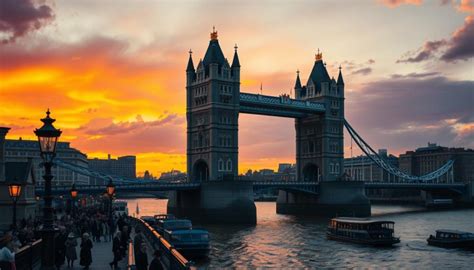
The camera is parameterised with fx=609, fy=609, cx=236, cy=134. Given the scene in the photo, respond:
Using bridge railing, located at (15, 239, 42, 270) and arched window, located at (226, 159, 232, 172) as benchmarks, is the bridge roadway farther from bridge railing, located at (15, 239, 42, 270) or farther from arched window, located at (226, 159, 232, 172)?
bridge railing, located at (15, 239, 42, 270)

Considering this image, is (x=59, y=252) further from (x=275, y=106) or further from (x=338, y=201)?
(x=338, y=201)

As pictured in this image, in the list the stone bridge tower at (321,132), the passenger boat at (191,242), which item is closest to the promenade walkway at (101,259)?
the passenger boat at (191,242)

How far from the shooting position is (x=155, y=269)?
17.4 meters

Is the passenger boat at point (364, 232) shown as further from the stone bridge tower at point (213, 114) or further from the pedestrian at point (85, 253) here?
the pedestrian at point (85, 253)

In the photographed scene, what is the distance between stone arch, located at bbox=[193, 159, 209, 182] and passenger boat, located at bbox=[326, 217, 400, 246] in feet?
163

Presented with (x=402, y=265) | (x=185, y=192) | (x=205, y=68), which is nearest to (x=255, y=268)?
(x=402, y=265)

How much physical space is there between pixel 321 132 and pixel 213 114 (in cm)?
3503

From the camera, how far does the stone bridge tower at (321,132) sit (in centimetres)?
13712

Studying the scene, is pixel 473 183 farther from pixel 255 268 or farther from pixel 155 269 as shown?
pixel 155 269

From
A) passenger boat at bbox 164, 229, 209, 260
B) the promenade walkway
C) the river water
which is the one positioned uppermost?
the promenade walkway

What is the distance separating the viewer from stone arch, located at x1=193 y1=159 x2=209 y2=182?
11831 cm

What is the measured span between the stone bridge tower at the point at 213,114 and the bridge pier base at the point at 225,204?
8.12 meters

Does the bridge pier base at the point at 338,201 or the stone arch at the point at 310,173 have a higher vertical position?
the stone arch at the point at 310,173

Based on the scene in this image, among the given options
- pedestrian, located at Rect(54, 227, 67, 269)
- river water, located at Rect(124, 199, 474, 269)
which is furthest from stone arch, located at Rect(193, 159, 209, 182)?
pedestrian, located at Rect(54, 227, 67, 269)
